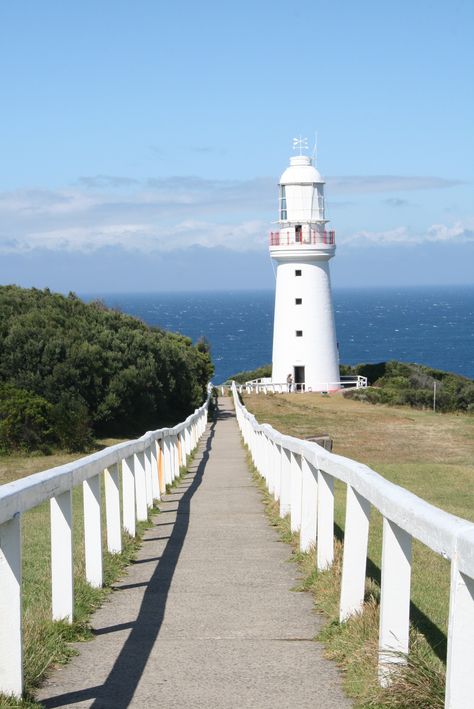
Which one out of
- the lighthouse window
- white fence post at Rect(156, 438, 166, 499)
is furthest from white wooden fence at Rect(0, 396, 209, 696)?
the lighthouse window

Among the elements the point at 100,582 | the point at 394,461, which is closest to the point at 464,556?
the point at 100,582

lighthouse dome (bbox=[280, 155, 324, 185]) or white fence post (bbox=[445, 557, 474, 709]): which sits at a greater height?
lighthouse dome (bbox=[280, 155, 324, 185])

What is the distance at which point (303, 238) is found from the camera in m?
50.9

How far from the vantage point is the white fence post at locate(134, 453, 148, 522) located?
1036 cm

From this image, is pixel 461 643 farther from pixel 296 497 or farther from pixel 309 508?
pixel 296 497

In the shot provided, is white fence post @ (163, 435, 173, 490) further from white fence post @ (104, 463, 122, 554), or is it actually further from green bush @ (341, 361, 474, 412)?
green bush @ (341, 361, 474, 412)

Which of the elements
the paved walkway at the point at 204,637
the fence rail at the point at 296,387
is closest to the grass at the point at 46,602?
the paved walkway at the point at 204,637

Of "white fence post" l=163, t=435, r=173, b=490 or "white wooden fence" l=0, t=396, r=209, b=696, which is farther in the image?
"white fence post" l=163, t=435, r=173, b=490

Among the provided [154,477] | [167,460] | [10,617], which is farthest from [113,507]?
[167,460]

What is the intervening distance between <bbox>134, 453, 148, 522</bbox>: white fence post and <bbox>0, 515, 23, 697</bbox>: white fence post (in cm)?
584

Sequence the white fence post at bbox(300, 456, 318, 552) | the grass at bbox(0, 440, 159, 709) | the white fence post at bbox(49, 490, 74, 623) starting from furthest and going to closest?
the white fence post at bbox(300, 456, 318, 552) < the white fence post at bbox(49, 490, 74, 623) < the grass at bbox(0, 440, 159, 709)

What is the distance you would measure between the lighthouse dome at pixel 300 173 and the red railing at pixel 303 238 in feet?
8.30

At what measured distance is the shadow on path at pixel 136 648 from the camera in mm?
4629

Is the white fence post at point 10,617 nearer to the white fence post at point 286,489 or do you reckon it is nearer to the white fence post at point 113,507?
the white fence post at point 113,507
